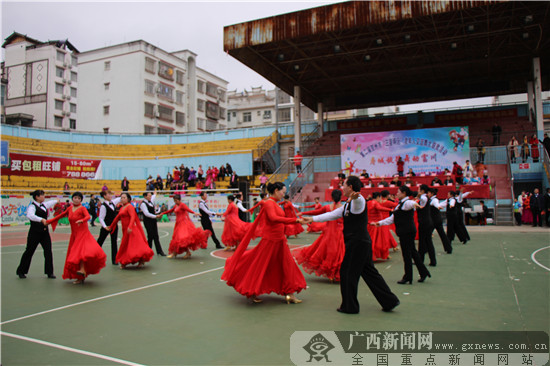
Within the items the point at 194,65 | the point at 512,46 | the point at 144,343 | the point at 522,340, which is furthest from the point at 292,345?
the point at 194,65

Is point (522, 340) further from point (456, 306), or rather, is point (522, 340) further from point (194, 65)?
point (194, 65)

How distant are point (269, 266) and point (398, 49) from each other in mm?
23555

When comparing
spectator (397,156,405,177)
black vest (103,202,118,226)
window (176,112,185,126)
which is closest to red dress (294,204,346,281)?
black vest (103,202,118,226)

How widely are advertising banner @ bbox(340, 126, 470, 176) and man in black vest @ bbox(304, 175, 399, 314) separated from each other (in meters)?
20.5

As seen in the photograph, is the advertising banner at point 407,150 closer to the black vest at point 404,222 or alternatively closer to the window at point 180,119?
the black vest at point 404,222

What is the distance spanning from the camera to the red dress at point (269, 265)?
21.1 ft

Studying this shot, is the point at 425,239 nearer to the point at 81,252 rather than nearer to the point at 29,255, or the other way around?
the point at 81,252

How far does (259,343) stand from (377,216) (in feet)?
24.6

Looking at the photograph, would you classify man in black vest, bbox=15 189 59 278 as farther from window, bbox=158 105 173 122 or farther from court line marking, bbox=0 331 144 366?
window, bbox=158 105 173 122

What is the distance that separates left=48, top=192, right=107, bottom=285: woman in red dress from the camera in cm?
808

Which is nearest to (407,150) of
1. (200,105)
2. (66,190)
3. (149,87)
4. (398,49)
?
(398,49)

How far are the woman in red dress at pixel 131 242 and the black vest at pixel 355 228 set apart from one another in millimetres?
5659

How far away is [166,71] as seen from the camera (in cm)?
5331

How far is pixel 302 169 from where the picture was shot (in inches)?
1069
